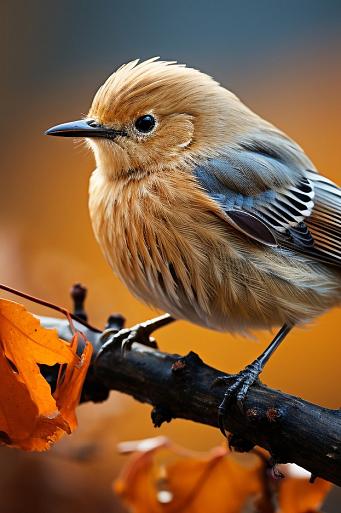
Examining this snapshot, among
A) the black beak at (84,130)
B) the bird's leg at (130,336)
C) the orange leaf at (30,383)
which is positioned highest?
the black beak at (84,130)

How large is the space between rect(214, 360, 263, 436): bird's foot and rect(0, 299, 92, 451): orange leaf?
328 millimetres

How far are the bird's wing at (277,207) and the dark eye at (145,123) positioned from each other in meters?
0.15

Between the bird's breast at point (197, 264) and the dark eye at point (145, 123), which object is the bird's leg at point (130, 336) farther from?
the dark eye at point (145, 123)

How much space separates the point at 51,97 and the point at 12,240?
1638 millimetres

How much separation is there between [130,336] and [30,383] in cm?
58

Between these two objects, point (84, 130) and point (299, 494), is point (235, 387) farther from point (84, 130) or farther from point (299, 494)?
point (84, 130)

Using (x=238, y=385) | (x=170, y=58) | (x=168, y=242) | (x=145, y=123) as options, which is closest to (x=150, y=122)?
(x=145, y=123)

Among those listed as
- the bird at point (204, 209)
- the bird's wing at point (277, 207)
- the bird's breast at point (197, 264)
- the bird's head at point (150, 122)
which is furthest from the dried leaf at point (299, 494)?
the bird's head at point (150, 122)

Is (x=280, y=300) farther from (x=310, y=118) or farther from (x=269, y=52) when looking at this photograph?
(x=269, y=52)

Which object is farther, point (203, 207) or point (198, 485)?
point (203, 207)

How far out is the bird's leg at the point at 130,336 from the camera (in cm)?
163

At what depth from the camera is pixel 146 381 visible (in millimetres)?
1541

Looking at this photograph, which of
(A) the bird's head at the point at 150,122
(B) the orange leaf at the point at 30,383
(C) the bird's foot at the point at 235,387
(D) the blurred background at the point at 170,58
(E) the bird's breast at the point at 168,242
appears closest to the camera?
(B) the orange leaf at the point at 30,383

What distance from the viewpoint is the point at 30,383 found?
1121 mm
